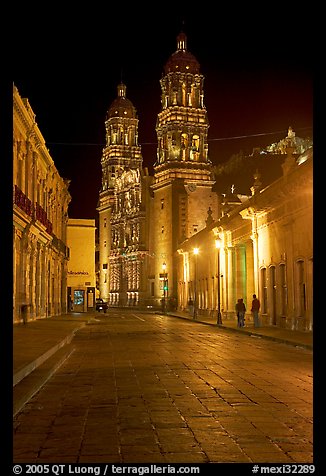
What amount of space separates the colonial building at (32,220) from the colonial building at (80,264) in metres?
14.4

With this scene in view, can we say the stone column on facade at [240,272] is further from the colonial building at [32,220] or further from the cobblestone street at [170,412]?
the cobblestone street at [170,412]

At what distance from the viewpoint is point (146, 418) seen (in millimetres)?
9031

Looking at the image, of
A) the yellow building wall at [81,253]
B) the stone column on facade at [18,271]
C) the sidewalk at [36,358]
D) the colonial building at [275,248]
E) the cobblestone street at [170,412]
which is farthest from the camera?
the yellow building wall at [81,253]

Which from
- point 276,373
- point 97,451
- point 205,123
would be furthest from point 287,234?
point 205,123

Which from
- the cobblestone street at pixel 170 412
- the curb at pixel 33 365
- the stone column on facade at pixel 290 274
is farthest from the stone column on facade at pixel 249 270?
the cobblestone street at pixel 170 412

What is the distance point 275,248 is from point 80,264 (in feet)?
122

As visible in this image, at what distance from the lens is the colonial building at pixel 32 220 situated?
31.9 metres

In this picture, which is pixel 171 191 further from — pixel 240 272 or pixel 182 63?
pixel 240 272

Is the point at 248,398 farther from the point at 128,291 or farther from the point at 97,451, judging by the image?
the point at 128,291

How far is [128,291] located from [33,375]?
283ft

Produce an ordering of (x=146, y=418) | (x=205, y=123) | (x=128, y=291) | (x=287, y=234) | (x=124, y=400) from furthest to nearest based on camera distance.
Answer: (x=128, y=291) → (x=205, y=123) → (x=287, y=234) → (x=124, y=400) → (x=146, y=418)

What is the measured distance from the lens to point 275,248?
33.5 meters

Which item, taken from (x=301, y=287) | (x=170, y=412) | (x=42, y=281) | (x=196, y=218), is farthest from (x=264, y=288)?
(x=196, y=218)

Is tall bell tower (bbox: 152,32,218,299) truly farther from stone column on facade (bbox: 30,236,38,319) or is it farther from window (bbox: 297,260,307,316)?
window (bbox: 297,260,307,316)
